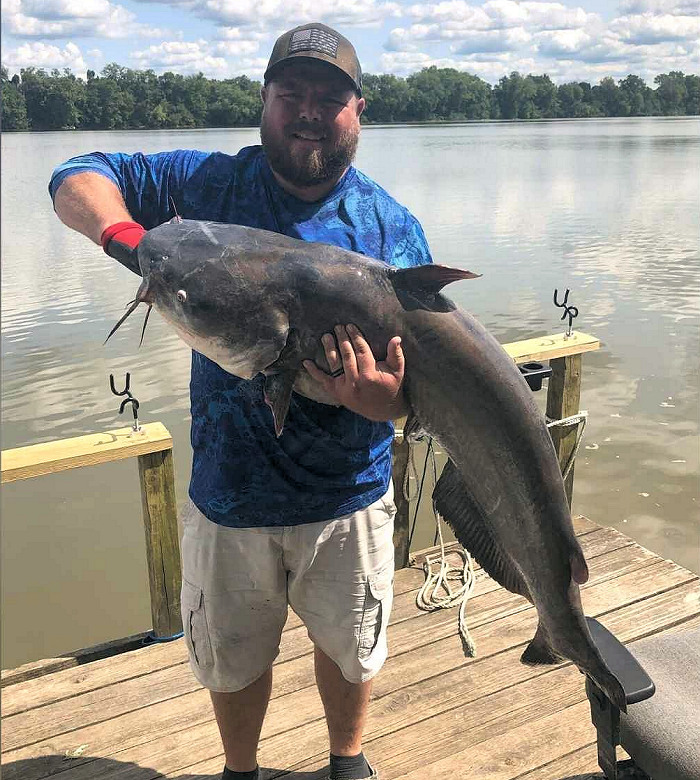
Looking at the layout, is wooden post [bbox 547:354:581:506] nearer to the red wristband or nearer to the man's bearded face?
the man's bearded face

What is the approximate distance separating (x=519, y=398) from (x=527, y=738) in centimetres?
158

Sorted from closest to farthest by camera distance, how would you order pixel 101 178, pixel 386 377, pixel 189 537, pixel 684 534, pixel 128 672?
pixel 386 377, pixel 101 178, pixel 189 537, pixel 128 672, pixel 684 534

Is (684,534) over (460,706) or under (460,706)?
under

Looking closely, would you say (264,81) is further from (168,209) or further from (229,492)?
(229,492)

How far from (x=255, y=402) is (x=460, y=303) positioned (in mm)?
10098

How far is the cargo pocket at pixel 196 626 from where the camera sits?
7.18ft

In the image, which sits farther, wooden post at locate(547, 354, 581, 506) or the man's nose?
wooden post at locate(547, 354, 581, 506)

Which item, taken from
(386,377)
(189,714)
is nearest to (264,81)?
(386,377)

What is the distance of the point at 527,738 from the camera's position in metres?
2.72

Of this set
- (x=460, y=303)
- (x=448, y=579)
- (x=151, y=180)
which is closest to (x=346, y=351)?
(x=151, y=180)

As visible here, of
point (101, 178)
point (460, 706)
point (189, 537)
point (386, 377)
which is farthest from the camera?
point (460, 706)

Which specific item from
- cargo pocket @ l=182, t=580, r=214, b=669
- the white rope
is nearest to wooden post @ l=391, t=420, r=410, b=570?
the white rope

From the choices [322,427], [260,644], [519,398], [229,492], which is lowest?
[260,644]

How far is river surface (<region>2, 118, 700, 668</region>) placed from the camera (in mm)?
5430
